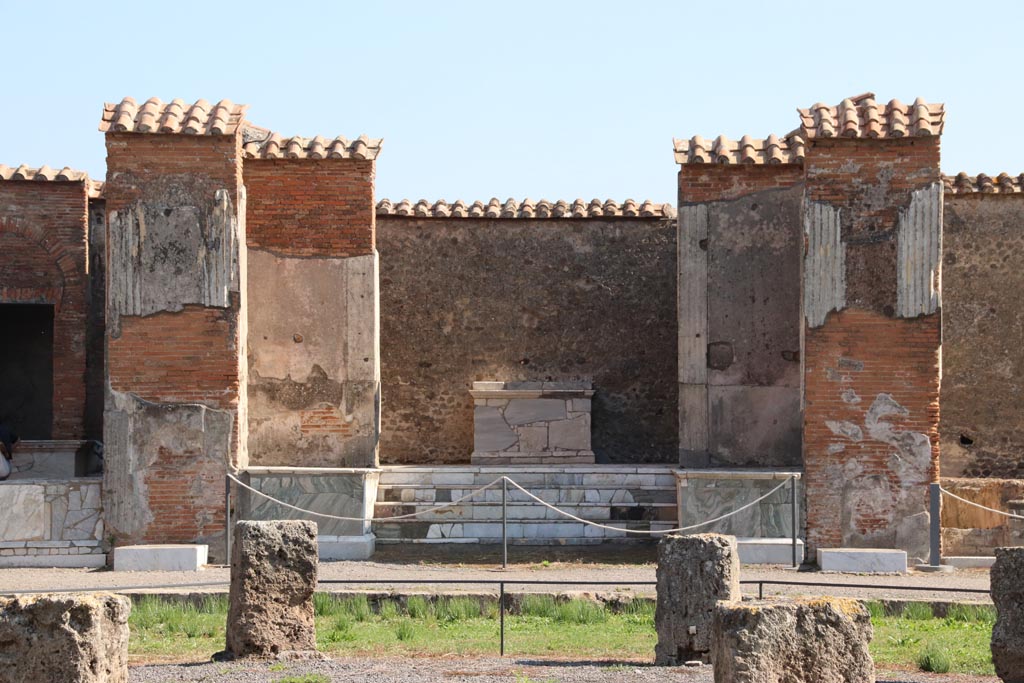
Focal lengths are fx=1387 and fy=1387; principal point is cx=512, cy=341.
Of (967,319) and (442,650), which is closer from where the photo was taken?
(442,650)

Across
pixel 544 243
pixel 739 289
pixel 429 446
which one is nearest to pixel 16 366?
pixel 429 446

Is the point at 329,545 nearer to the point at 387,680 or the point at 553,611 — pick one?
the point at 553,611

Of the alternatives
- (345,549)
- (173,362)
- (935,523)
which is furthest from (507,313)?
(935,523)

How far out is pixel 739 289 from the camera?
470 inches

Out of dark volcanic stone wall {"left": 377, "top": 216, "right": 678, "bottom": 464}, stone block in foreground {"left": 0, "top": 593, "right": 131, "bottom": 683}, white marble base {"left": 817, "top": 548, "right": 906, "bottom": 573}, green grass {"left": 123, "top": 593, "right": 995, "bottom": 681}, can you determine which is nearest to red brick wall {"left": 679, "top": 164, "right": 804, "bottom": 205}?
dark volcanic stone wall {"left": 377, "top": 216, "right": 678, "bottom": 464}

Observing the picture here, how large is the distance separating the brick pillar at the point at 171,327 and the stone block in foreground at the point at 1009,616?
20.2 ft

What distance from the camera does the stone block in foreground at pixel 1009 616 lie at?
21.4 ft

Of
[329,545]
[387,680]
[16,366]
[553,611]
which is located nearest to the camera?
[387,680]

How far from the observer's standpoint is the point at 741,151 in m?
11.8

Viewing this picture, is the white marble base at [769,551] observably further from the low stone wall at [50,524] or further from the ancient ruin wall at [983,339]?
the low stone wall at [50,524]

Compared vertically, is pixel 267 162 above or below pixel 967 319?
above

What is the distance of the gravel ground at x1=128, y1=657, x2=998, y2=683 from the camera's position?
6.71 metres

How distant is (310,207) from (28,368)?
5302mm

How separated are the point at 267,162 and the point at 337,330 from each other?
1.53 metres
